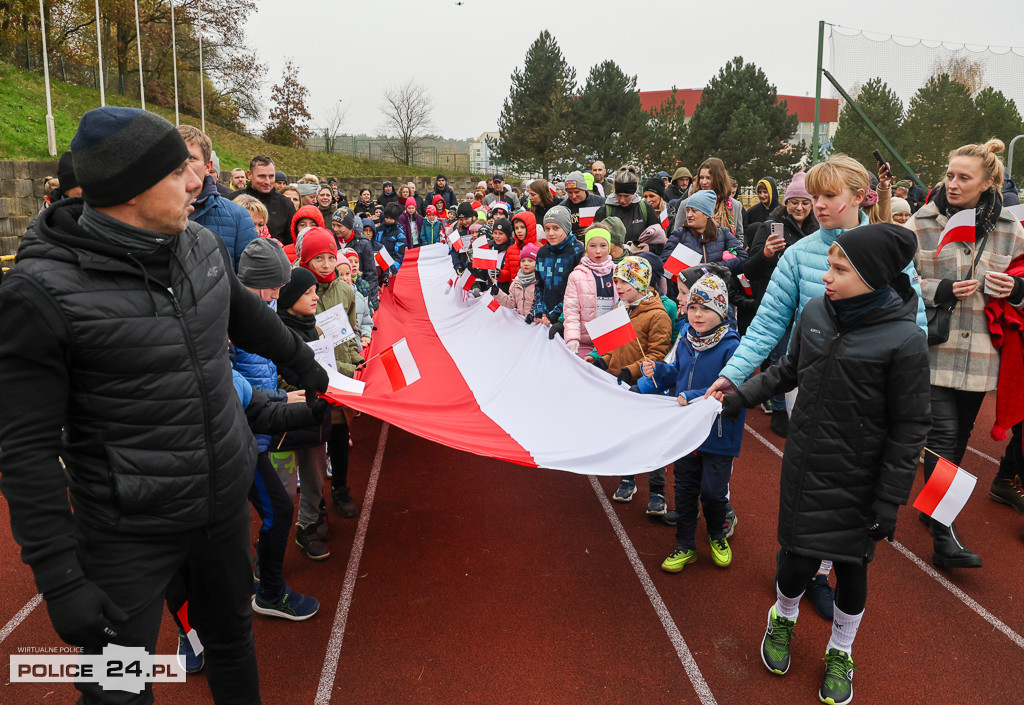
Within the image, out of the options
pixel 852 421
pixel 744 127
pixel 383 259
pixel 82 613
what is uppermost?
pixel 744 127

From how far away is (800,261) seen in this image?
3.70 m

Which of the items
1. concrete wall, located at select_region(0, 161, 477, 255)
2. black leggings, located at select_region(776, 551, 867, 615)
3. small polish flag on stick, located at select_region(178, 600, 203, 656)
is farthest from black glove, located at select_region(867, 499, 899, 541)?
concrete wall, located at select_region(0, 161, 477, 255)

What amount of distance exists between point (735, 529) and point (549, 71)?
148 ft

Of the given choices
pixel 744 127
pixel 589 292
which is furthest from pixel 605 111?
pixel 589 292

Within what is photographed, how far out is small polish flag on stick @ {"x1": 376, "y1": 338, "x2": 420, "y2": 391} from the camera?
4520 millimetres

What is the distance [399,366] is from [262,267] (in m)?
1.32

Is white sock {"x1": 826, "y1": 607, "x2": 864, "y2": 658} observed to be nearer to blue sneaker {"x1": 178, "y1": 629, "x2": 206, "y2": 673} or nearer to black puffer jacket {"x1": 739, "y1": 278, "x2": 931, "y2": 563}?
black puffer jacket {"x1": 739, "y1": 278, "x2": 931, "y2": 563}

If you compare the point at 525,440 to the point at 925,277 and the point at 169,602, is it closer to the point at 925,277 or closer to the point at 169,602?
the point at 169,602

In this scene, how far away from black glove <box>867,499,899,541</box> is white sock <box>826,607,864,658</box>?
478mm

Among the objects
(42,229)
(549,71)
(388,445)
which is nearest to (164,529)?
(42,229)

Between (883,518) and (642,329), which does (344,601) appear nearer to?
(642,329)

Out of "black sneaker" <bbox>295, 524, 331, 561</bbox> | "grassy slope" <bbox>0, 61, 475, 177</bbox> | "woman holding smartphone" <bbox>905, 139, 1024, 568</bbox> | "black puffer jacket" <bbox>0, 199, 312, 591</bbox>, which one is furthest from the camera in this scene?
"grassy slope" <bbox>0, 61, 475, 177</bbox>

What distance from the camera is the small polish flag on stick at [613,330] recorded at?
14.6ft

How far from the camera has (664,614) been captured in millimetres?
3826
